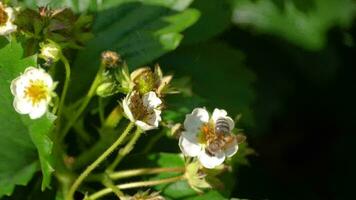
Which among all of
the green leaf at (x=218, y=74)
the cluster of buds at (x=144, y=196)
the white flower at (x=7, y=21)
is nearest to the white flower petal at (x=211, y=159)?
the cluster of buds at (x=144, y=196)

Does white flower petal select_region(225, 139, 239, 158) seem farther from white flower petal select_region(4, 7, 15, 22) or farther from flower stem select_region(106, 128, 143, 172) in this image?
white flower petal select_region(4, 7, 15, 22)

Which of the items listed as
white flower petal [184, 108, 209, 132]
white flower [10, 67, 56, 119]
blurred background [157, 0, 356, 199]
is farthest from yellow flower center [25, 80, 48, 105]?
blurred background [157, 0, 356, 199]

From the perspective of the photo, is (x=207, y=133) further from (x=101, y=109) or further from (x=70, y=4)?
(x=70, y=4)

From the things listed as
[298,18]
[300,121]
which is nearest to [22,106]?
[298,18]

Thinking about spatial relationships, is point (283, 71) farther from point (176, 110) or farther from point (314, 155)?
point (176, 110)

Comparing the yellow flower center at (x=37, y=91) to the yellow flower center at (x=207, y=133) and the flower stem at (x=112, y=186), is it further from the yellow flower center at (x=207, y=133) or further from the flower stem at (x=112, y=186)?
the yellow flower center at (x=207, y=133)
